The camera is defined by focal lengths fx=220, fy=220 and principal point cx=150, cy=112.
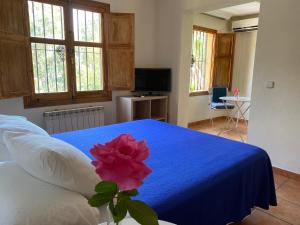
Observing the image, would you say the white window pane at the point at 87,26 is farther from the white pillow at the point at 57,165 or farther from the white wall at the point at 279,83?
→ the white pillow at the point at 57,165

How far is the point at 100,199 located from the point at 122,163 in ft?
0.48

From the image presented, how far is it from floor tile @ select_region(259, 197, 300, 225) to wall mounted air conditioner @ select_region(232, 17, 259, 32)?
164 inches

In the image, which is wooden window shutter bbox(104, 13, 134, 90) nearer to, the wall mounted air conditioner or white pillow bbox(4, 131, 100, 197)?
white pillow bbox(4, 131, 100, 197)

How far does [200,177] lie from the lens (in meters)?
1.39

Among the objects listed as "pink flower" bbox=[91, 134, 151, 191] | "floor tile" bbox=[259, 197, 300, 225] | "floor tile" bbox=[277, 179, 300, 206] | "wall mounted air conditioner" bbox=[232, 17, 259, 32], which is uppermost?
"wall mounted air conditioner" bbox=[232, 17, 259, 32]

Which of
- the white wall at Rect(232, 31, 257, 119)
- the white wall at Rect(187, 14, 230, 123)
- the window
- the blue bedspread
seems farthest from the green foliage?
the white wall at Rect(232, 31, 257, 119)

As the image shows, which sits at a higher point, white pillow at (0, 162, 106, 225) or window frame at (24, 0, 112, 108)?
window frame at (24, 0, 112, 108)

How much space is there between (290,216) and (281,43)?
1957mm

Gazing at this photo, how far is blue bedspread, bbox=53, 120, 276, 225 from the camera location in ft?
3.98

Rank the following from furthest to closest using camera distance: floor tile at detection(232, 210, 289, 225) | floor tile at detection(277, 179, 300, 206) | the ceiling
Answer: the ceiling, floor tile at detection(277, 179, 300, 206), floor tile at detection(232, 210, 289, 225)

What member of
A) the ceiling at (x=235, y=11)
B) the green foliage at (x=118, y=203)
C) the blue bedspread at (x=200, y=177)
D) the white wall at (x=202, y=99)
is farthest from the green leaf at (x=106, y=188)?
the ceiling at (x=235, y=11)

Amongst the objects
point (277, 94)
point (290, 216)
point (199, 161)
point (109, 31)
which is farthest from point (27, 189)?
point (109, 31)

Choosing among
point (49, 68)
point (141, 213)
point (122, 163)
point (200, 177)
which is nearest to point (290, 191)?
point (200, 177)

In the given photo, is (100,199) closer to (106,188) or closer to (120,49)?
Answer: (106,188)
